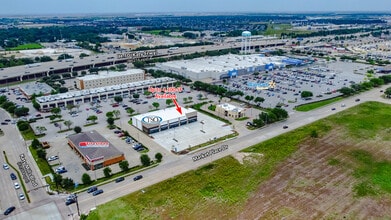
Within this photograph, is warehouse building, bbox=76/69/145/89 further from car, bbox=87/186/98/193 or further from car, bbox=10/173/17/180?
car, bbox=87/186/98/193

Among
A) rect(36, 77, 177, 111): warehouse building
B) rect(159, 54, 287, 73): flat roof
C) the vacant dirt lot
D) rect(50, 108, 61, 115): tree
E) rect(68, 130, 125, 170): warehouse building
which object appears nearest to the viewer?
the vacant dirt lot

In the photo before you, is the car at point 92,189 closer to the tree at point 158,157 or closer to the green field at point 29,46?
the tree at point 158,157

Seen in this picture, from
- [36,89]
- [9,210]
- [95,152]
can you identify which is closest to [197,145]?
[95,152]

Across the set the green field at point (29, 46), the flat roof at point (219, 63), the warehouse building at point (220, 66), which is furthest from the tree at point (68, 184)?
the green field at point (29, 46)

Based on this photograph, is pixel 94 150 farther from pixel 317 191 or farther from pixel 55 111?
pixel 317 191

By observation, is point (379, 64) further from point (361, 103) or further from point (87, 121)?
point (87, 121)

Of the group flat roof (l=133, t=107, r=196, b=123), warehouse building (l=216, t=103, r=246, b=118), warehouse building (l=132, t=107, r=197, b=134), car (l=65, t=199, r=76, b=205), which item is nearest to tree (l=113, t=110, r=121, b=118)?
warehouse building (l=132, t=107, r=197, b=134)

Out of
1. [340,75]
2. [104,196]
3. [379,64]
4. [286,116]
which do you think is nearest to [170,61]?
[340,75]

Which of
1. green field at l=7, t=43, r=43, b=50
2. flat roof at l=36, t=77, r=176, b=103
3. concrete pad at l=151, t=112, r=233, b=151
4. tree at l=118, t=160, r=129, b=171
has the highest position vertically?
green field at l=7, t=43, r=43, b=50
